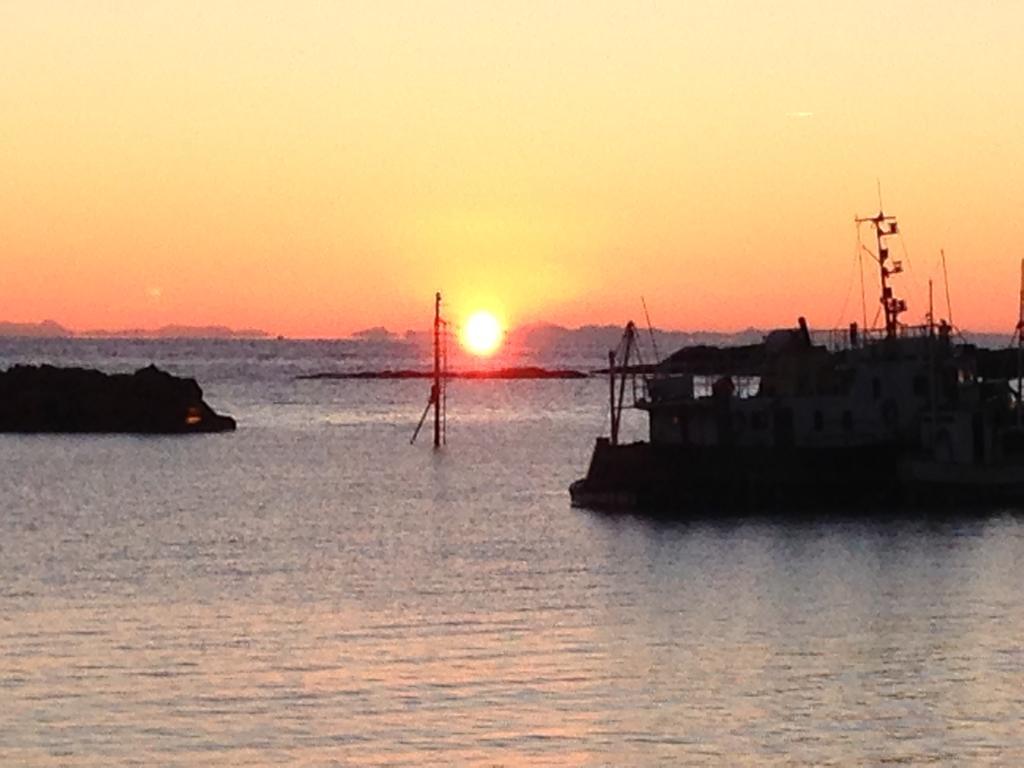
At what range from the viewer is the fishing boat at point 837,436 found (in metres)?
81.3

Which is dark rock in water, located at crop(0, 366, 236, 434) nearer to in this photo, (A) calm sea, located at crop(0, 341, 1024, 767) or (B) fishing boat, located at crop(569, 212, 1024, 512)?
(A) calm sea, located at crop(0, 341, 1024, 767)

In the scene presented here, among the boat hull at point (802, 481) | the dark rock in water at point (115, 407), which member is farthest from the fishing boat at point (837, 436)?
the dark rock in water at point (115, 407)

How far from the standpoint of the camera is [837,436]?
83250 mm

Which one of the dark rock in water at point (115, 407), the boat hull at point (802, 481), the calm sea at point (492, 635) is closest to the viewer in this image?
the calm sea at point (492, 635)

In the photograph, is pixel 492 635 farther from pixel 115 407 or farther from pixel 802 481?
pixel 115 407

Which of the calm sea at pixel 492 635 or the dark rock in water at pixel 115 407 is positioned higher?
the dark rock in water at pixel 115 407

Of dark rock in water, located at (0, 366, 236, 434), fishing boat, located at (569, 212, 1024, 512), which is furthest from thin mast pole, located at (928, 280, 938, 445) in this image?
dark rock in water, located at (0, 366, 236, 434)

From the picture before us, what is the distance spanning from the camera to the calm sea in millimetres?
37469

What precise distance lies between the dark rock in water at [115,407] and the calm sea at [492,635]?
186 feet

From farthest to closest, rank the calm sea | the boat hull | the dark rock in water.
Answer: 1. the dark rock in water
2. the boat hull
3. the calm sea

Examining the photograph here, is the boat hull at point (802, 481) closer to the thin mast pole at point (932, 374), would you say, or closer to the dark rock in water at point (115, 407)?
the thin mast pole at point (932, 374)

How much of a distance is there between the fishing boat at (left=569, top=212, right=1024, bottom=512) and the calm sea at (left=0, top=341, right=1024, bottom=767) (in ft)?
10.2

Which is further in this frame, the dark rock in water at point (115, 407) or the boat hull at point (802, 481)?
the dark rock in water at point (115, 407)

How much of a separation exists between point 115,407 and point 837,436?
75.5 metres
